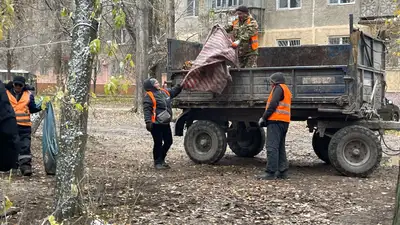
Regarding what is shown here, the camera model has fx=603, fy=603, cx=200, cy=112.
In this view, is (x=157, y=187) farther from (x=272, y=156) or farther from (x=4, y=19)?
(x=4, y=19)

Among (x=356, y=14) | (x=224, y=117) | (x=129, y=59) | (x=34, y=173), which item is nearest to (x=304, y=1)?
(x=356, y=14)

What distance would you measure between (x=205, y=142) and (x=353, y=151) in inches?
107

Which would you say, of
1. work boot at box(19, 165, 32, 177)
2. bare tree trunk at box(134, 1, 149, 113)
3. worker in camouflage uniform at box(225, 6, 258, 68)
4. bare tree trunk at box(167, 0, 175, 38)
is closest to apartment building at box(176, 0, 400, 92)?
bare tree trunk at box(167, 0, 175, 38)

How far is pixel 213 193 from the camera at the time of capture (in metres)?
8.09

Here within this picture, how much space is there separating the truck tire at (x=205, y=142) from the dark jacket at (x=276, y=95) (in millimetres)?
1617

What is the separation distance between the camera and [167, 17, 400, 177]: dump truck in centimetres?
948

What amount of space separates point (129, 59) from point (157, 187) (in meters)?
4.38

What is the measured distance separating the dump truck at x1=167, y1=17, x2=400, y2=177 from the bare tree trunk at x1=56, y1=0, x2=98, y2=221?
4645mm

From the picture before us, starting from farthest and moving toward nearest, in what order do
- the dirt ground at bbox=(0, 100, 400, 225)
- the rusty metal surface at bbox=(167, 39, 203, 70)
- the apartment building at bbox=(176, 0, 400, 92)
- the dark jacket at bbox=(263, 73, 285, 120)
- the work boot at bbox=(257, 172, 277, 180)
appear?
1. the apartment building at bbox=(176, 0, 400, 92)
2. the rusty metal surface at bbox=(167, 39, 203, 70)
3. the work boot at bbox=(257, 172, 277, 180)
4. the dark jacket at bbox=(263, 73, 285, 120)
5. the dirt ground at bbox=(0, 100, 400, 225)

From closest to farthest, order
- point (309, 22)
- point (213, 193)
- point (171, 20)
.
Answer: point (213, 193) < point (171, 20) < point (309, 22)

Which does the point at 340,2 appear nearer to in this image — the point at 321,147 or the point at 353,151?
the point at 321,147

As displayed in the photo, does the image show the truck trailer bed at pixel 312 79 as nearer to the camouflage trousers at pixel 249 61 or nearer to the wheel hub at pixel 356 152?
the camouflage trousers at pixel 249 61

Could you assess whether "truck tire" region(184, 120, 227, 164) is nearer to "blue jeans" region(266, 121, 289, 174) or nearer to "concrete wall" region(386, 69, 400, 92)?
"blue jeans" region(266, 121, 289, 174)

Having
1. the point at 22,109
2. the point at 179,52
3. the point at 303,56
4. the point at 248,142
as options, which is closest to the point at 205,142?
the point at 248,142
